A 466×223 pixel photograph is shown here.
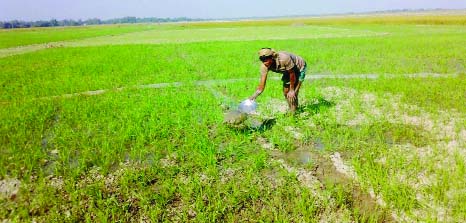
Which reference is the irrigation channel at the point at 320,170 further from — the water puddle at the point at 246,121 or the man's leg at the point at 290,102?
the man's leg at the point at 290,102

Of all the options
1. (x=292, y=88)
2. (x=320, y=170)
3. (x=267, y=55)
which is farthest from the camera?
(x=292, y=88)

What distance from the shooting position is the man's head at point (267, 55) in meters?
4.91

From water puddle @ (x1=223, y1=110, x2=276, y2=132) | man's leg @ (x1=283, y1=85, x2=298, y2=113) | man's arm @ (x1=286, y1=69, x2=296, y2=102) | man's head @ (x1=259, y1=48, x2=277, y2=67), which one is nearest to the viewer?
man's head @ (x1=259, y1=48, x2=277, y2=67)

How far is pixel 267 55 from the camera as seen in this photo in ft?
16.2

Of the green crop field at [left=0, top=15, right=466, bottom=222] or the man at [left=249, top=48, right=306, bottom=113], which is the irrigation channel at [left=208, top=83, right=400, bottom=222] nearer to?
the green crop field at [left=0, top=15, right=466, bottom=222]

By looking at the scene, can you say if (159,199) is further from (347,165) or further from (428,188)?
(428,188)

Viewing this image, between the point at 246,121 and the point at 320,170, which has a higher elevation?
the point at 246,121

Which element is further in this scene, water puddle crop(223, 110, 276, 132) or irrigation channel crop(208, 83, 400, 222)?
water puddle crop(223, 110, 276, 132)

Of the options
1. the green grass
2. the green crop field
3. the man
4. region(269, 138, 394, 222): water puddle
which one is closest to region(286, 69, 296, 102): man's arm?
the man

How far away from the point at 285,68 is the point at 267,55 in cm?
57

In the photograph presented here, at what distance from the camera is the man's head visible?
491 centimetres

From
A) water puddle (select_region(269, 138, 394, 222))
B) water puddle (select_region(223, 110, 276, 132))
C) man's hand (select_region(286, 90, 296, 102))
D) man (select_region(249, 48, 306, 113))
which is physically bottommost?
water puddle (select_region(269, 138, 394, 222))

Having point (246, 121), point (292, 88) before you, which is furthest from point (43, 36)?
point (292, 88)

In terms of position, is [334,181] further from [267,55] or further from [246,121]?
[246,121]
